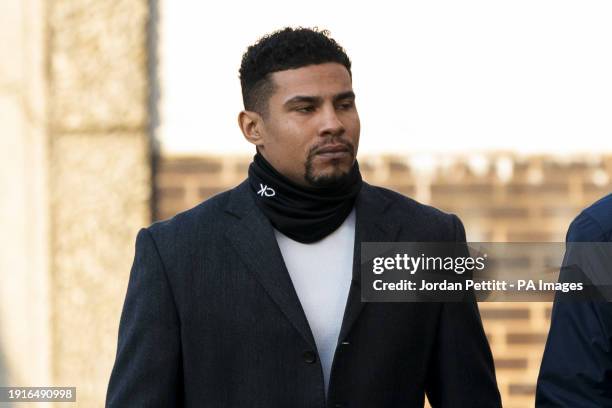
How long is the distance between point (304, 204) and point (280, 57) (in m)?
0.44

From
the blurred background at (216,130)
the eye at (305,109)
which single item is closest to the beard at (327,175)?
the eye at (305,109)

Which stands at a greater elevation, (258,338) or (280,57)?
(280,57)

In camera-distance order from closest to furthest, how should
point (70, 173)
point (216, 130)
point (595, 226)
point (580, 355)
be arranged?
point (580, 355) → point (595, 226) → point (70, 173) → point (216, 130)

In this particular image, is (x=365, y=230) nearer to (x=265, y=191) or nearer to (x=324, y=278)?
(x=324, y=278)

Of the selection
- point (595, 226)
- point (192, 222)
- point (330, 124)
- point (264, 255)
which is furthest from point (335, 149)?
point (595, 226)

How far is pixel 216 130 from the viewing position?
6719 millimetres

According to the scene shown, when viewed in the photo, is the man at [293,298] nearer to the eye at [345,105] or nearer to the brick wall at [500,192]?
the eye at [345,105]

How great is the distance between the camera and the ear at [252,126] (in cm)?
418

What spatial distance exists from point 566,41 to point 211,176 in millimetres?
1806

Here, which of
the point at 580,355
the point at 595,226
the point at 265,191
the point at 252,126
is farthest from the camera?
the point at 252,126

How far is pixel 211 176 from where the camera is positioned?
22.1ft

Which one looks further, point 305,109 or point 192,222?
point 192,222

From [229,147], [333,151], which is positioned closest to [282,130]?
[333,151]

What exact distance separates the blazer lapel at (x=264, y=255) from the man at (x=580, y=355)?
2.14 feet
